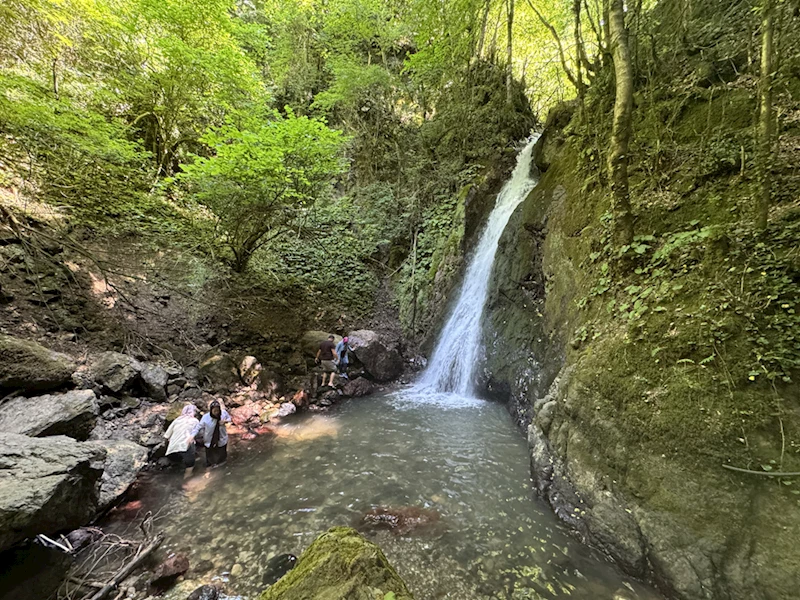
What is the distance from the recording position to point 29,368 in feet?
16.5

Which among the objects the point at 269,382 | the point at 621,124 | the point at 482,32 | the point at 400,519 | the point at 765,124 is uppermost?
the point at 482,32

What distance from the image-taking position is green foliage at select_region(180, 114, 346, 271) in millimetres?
8305

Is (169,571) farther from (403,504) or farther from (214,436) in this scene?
(403,504)

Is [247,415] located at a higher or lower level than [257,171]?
lower

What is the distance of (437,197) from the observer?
496 inches

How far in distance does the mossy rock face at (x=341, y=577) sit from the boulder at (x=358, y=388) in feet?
22.6

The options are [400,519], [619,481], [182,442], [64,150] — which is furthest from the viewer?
[64,150]

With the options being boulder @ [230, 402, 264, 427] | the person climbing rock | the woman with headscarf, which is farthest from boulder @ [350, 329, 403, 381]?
the woman with headscarf

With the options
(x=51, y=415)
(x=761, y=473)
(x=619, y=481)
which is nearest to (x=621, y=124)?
(x=761, y=473)

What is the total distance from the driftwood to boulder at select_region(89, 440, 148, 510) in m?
1.04

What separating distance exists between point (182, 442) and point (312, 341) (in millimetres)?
4423

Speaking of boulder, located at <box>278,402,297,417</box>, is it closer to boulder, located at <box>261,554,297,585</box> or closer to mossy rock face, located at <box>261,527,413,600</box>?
boulder, located at <box>261,554,297,585</box>

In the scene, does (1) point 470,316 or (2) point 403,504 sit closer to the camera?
(2) point 403,504

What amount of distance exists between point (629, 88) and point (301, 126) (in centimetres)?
724
